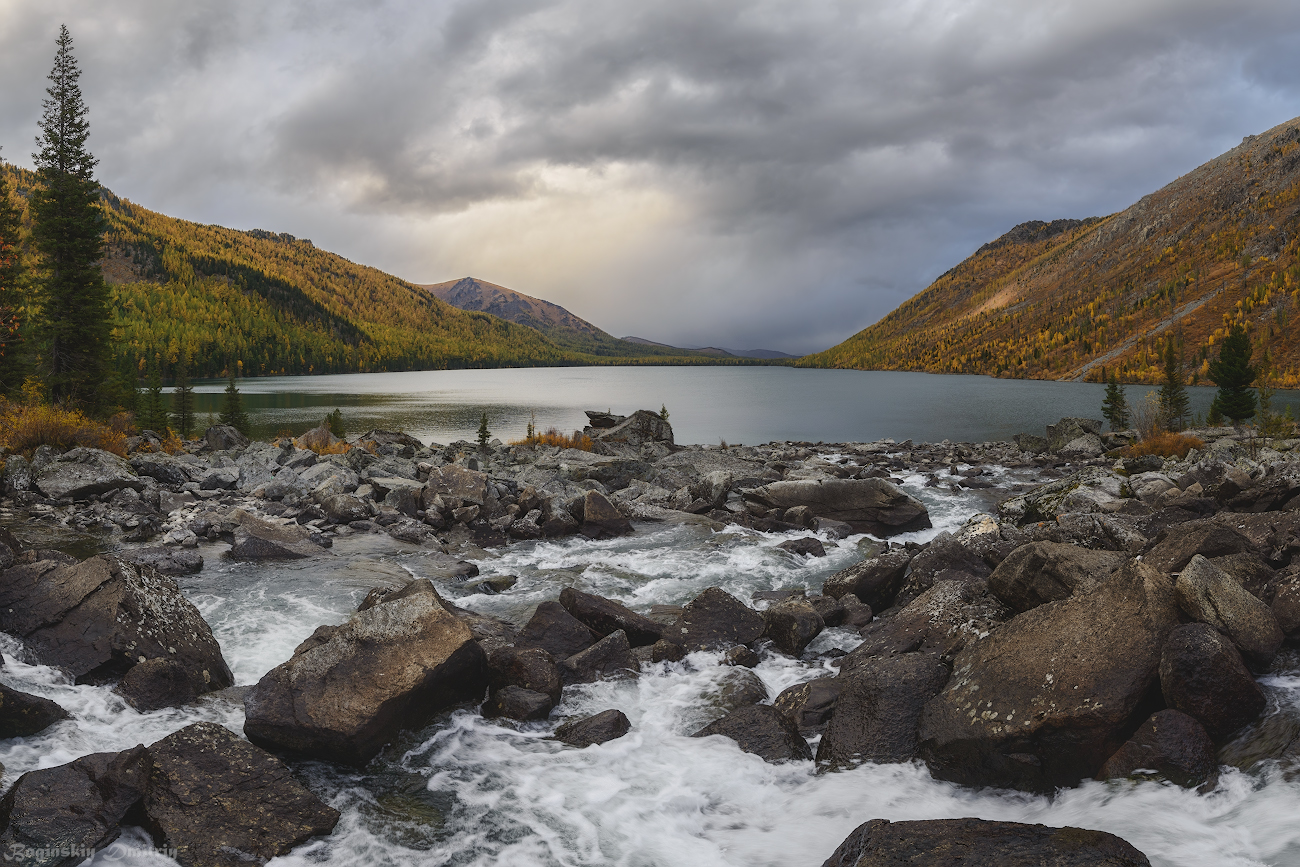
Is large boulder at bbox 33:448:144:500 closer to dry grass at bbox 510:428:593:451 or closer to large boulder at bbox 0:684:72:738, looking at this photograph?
large boulder at bbox 0:684:72:738

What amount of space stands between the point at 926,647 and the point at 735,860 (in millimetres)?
4682

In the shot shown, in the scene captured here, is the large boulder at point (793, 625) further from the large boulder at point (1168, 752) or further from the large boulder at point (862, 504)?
the large boulder at point (862, 504)

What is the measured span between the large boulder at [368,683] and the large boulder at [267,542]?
8.51m

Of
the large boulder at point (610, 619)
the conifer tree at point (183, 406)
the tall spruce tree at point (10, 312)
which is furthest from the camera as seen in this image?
the conifer tree at point (183, 406)

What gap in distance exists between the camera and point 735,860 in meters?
6.39

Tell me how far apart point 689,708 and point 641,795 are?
208 cm

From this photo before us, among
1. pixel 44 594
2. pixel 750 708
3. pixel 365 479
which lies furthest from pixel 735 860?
pixel 365 479

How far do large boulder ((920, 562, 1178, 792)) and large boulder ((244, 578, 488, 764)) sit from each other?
6.07 meters

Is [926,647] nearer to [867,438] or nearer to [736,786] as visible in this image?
[736,786]

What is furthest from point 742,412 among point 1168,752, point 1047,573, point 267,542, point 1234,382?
point 1168,752

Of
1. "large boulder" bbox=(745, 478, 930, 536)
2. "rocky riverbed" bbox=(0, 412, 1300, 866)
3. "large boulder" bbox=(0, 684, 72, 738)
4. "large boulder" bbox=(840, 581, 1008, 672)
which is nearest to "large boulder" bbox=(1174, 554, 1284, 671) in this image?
"rocky riverbed" bbox=(0, 412, 1300, 866)

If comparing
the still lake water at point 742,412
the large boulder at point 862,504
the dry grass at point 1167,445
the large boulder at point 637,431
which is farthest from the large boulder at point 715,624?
the still lake water at point 742,412

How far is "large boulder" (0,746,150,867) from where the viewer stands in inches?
219

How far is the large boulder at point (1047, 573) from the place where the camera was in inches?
359
